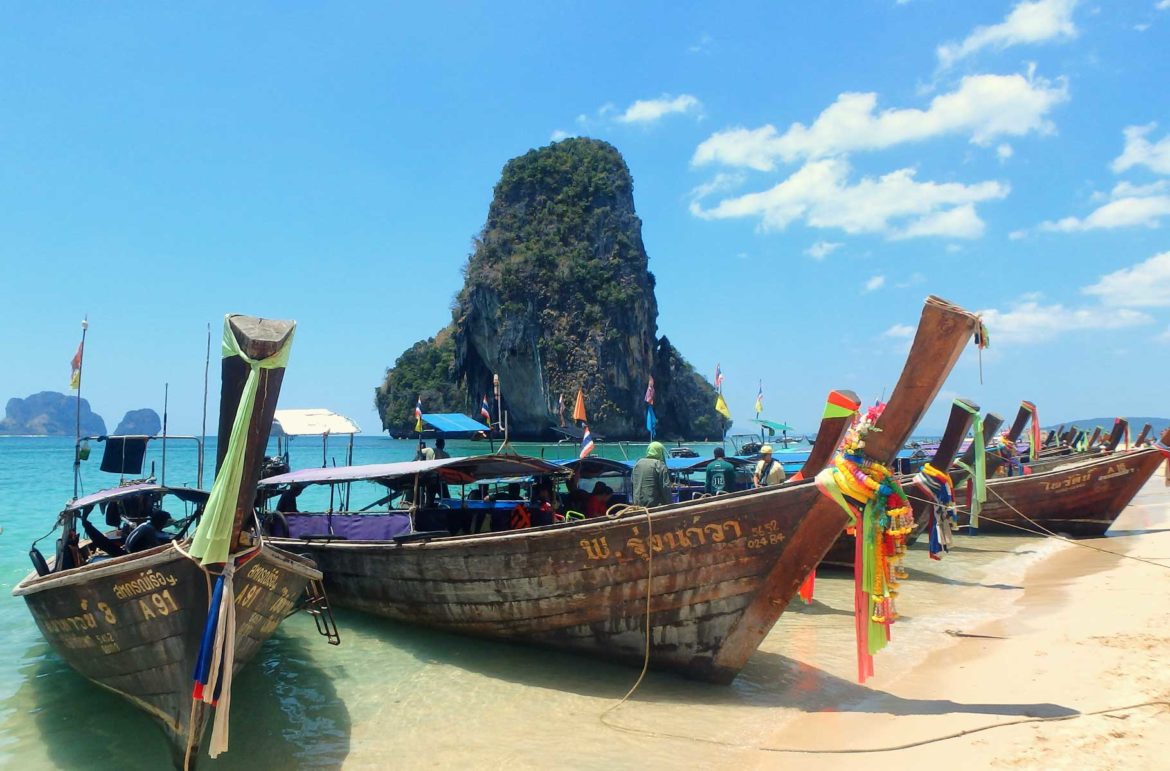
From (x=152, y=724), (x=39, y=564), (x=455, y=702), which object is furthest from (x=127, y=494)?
(x=455, y=702)

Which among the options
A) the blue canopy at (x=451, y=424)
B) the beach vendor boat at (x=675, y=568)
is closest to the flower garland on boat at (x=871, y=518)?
the beach vendor boat at (x=675, y=568)

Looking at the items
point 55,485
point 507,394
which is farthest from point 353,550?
point 507,394

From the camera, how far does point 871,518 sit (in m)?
5.53

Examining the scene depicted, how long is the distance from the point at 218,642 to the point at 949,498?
6097mm

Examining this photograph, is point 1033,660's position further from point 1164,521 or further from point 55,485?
point 55,485

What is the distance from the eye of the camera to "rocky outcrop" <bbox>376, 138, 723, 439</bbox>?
66562mm

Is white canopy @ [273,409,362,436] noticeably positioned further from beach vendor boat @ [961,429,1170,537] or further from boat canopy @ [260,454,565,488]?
beach vendor boat @ [961,429,1170,537]

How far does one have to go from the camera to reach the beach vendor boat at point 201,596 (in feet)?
15.2

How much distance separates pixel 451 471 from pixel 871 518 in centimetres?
574

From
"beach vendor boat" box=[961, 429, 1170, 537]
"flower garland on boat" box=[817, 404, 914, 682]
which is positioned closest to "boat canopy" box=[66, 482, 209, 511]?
"flower garland on boat" box=[817, 404, 914, 682]

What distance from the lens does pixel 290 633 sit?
9297mm

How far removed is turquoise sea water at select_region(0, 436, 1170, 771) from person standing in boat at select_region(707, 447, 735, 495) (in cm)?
305

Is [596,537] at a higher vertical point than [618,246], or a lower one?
lower

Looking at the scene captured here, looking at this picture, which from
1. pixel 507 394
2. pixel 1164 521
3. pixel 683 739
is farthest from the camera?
pixel 507 394
